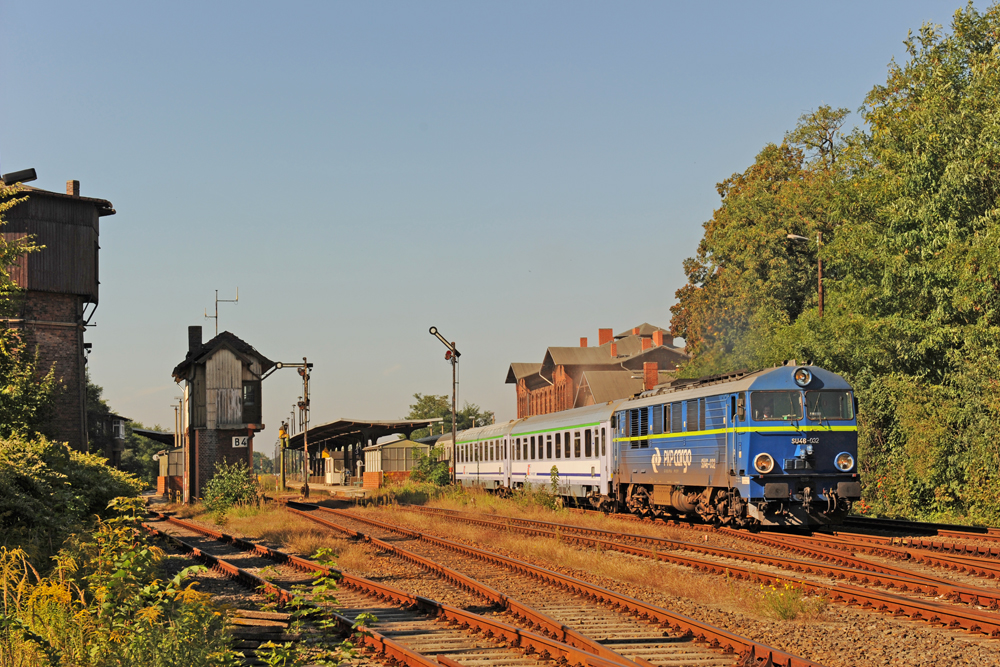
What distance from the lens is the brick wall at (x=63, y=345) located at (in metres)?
41.1

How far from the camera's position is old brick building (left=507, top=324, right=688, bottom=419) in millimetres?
84312

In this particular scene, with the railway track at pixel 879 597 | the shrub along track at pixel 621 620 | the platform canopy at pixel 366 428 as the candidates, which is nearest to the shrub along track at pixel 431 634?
the shrub along track at pixel 621 620

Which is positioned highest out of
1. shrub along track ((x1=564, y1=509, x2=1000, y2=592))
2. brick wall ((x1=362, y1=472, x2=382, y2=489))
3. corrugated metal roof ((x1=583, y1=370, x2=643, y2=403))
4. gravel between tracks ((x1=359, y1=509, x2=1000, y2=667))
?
corrugated metal roof ((x1=583, y1=370, x2=643, y2=403))

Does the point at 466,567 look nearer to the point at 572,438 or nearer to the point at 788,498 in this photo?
the point at 788,498

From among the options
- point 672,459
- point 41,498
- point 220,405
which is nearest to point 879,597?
point 672,459

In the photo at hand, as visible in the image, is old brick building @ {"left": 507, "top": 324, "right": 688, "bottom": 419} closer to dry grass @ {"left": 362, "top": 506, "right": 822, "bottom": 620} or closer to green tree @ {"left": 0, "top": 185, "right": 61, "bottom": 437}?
green tree @ {"left": 0, "top": 185, "right": 61, "bottom": 437}

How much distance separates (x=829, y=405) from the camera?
1939 cm

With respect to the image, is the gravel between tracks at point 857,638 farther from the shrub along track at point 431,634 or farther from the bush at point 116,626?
the bush at point 116,626

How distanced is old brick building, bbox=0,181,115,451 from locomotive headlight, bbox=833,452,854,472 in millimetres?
34424

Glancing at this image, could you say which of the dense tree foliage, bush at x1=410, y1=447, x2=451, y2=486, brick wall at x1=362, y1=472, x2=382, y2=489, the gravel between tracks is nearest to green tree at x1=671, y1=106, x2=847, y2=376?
the dense tree foliage

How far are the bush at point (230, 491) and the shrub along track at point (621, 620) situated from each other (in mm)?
19602

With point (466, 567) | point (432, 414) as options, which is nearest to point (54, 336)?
point (466, 567)

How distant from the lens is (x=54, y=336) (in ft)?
137

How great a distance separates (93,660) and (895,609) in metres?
8.79
